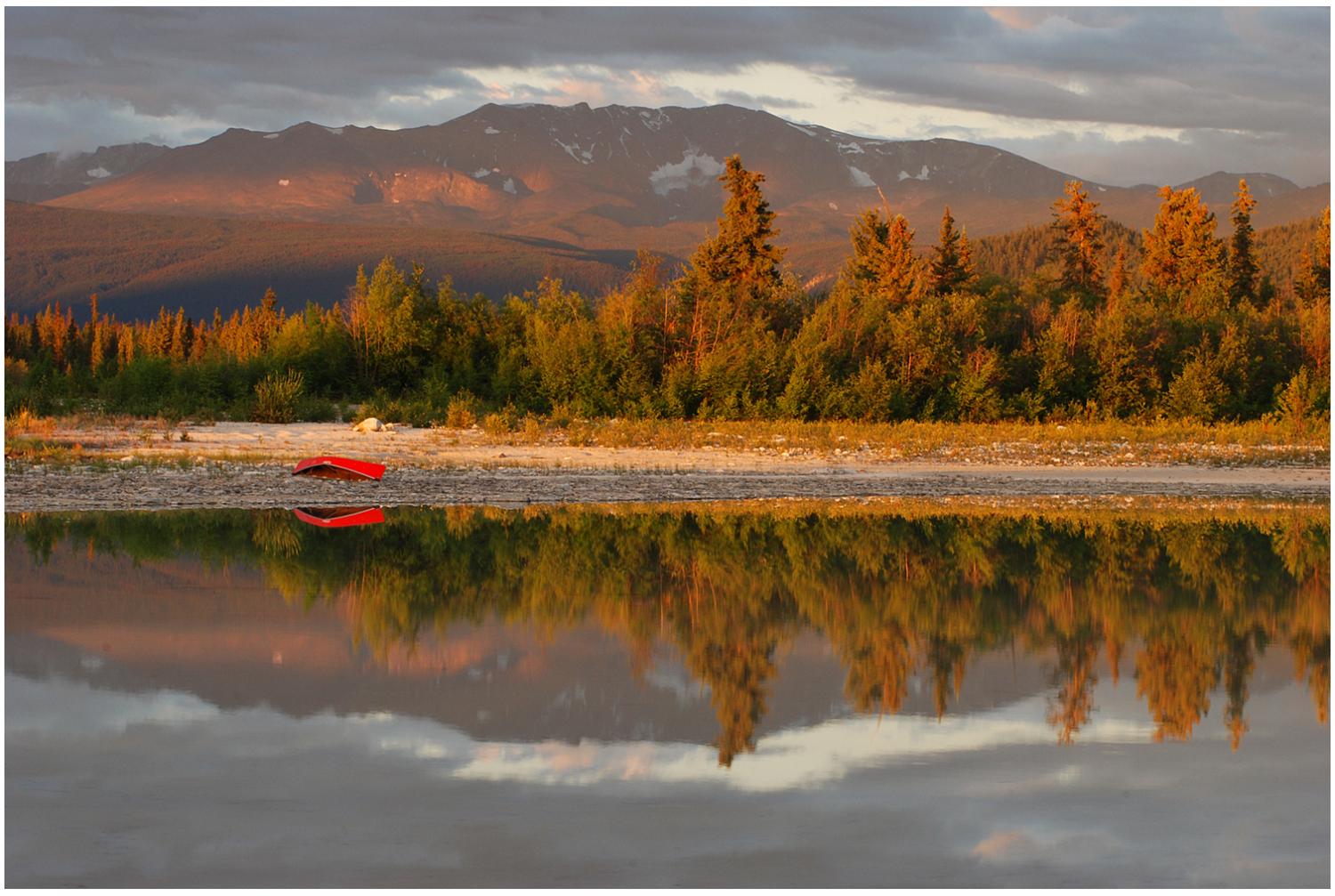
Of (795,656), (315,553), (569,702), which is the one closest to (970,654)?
(795,656)

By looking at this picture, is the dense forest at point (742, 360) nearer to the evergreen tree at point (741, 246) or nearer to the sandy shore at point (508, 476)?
the evergreen tree at point (741, 246)

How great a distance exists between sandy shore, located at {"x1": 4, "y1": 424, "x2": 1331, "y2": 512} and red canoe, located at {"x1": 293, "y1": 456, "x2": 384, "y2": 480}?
275 mm

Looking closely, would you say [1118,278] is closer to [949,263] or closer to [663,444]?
[949,263]

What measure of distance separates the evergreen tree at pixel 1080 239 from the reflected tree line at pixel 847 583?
40.3 metres

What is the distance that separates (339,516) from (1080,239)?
4600cm

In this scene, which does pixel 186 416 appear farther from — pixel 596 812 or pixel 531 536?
pixel 596 812

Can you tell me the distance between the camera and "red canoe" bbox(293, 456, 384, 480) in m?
20.7

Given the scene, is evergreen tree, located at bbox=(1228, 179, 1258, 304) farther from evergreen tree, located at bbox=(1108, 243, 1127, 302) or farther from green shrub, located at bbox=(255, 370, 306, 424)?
green shrub, located at bbox=(255, 370, 306, 424)

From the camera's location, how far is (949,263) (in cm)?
4753

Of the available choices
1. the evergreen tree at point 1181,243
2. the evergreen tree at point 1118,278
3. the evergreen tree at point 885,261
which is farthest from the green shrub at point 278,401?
the evergreen tree at point 1118,278

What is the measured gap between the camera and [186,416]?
101 ft

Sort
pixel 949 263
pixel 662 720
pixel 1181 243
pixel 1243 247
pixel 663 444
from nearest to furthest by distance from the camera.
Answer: pixel 662 720 < pixel 663 444 < pixel 949 263 < pixel 1181 243 < pixel 1243 247

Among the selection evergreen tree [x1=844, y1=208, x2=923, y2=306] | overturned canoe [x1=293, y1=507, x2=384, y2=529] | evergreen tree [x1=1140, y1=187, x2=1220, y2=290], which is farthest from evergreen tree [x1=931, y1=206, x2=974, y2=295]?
overturned canoe [x1=293, y1=507, x2=384, y2=529]

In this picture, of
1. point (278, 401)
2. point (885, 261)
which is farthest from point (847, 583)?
point (885, 261)
